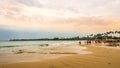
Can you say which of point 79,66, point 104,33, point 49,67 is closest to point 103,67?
point 79,66

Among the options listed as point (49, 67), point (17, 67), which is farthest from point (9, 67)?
point (49, 67)

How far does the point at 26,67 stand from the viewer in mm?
9242

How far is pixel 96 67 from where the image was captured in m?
8.95

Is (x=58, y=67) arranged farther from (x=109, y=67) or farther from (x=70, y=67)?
(x=109, y=67)

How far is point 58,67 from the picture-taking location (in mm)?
9031

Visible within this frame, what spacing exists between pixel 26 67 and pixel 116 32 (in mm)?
141210

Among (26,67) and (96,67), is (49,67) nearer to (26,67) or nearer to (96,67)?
(26,67)

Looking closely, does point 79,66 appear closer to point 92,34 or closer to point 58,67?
point 58,67

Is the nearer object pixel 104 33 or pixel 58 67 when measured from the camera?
pixel 58 67

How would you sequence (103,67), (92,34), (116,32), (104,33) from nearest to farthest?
(103,67) < (116,32) < (104,33) < (92,34)

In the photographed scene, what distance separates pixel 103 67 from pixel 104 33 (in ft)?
496

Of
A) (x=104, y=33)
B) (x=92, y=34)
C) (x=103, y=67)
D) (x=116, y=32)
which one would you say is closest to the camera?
(x=103, y=67)

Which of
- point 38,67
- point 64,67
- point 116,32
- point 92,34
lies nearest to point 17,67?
point 38,67

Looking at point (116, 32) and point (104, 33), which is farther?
point (104, 33)
